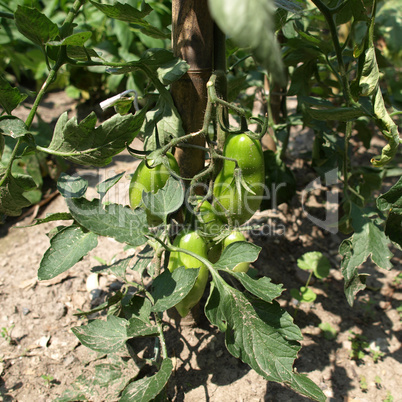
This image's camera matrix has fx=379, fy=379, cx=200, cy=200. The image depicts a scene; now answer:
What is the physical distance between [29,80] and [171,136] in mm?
2653

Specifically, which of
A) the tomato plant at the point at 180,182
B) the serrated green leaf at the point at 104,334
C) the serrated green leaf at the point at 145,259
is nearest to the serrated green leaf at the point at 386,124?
the tomato plant at the point at 180,182

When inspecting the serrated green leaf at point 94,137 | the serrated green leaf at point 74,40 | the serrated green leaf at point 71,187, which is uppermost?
the serrated green leaf at point 74,40

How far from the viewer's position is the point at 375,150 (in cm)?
216

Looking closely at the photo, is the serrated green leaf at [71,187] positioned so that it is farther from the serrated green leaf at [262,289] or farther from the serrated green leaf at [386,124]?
the serrated green leaf at [386,124]

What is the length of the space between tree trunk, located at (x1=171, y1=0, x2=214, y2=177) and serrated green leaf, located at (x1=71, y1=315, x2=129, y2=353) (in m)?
0.44

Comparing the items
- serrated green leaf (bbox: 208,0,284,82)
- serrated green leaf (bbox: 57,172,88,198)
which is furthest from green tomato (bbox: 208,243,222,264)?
serrated green leaf (bbox: 208,0,284,82)

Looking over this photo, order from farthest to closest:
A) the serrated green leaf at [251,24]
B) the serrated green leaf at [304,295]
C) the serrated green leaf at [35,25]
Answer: the serrated green leaf at [304,295]
the serrated green leaf at [35,25]
the serrated green leaf at [251,24]

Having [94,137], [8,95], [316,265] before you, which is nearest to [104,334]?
[94,137]

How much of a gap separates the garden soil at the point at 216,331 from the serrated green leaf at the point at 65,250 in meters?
0.19

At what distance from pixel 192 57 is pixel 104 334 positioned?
67 cm

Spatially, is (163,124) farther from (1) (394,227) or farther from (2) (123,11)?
(1) (394,227)

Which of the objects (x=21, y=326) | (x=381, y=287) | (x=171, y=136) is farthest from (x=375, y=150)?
(x=21, y=326)

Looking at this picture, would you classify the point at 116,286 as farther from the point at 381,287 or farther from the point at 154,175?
the point at 381,287

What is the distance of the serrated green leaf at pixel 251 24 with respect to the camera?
25 centimetres
